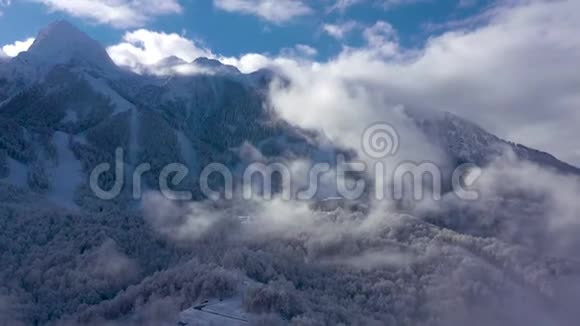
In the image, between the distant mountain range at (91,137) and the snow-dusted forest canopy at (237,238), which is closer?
the snow-dusted forest canopy at (237,238)

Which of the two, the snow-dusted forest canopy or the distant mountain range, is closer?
the snow-dusted forest canopy

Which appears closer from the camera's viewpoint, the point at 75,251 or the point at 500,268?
the point at 75,251

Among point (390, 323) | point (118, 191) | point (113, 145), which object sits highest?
point (113, 145)

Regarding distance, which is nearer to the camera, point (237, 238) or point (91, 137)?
point (237, 238)

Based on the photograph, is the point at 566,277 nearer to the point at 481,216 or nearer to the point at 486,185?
the point at 481,216

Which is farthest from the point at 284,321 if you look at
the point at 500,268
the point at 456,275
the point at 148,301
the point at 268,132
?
the point at 268,132

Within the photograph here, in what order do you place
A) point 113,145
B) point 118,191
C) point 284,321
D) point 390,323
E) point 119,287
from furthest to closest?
point 113,145, point 118,191, point 119,287, point 390,323, point 284,321

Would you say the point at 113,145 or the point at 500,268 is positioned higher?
the point at 113,145

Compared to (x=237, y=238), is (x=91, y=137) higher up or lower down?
higher up

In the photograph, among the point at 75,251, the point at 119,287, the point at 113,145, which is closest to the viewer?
the point at 119,287

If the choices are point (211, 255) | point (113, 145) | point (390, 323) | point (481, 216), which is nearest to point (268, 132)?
point (113, 145)

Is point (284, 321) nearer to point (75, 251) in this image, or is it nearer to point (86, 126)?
point (75, 251)
